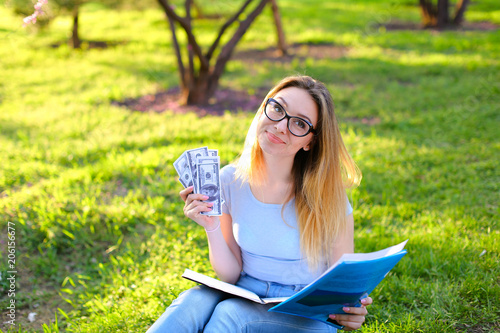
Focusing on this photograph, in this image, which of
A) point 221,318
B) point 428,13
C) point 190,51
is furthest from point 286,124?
point 428,13

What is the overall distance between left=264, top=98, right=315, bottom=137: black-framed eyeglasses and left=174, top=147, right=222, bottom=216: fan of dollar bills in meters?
0.35

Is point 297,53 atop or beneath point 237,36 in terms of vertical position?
beneath

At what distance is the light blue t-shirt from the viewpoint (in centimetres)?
218

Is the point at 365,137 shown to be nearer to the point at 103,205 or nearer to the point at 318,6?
the point at 103,205

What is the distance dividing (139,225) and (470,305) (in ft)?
8.39

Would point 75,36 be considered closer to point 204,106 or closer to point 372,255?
point 204,106

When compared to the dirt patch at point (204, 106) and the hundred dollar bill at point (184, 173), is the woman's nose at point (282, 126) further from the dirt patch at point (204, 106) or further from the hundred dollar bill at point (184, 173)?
the dirt patch at point (204, 106)

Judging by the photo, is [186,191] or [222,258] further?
[222,258]

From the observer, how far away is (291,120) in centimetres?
210

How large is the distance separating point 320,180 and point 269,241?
0.40 m

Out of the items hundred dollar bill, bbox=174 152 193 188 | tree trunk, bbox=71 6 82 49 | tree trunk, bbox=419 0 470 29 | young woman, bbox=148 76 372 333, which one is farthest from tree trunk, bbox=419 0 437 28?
hundred dollar bill, bbox=174 152 193 188

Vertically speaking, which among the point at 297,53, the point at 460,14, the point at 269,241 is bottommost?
the point at 269,241

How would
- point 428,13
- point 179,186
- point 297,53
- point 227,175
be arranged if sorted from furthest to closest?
point 428,13
point 297,53
point 179,186
point 227,175

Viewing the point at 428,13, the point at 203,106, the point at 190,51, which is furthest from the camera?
the point at 428,13
